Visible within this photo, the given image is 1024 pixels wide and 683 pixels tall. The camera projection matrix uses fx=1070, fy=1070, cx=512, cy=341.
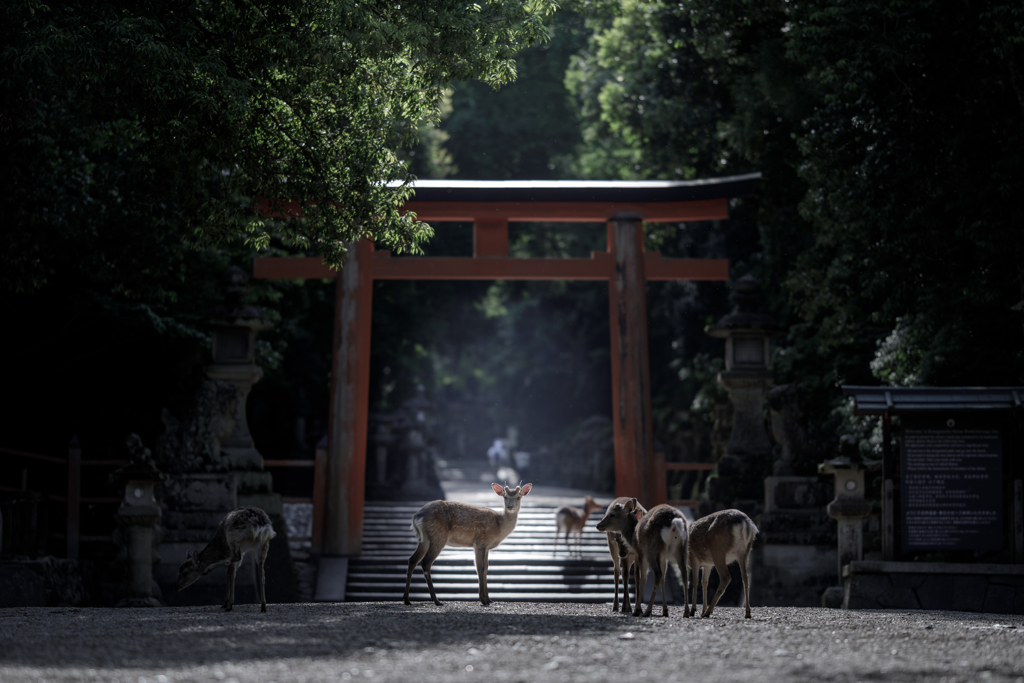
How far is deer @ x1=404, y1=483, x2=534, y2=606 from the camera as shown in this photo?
9641 millimetres

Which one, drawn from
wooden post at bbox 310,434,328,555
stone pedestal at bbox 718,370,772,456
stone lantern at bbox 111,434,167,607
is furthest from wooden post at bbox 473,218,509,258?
stone lantern at bbox 111,434,167,607

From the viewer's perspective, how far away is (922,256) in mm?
13586

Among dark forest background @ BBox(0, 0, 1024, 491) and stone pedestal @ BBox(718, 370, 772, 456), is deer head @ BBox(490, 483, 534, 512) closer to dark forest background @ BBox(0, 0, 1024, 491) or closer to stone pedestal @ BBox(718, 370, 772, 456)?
dark forest background @ BBox(0, 0, 1024, 491)

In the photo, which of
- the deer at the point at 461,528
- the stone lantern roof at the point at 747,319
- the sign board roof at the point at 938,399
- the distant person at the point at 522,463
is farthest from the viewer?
the distant person at the point at 522,463

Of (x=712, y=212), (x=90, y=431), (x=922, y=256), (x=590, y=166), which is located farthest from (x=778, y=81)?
(x=90, y=431)

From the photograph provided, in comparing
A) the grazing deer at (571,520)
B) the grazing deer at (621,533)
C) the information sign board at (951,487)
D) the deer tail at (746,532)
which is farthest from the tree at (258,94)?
the information sign board at (951,487)

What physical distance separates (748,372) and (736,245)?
368 inches

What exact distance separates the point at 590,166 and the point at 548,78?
6280 mm

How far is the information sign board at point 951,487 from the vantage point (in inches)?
424

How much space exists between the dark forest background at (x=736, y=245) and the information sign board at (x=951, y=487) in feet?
5.47

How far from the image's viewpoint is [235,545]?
9195 millimetres

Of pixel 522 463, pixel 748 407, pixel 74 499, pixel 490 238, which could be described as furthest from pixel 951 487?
pixel 522 463

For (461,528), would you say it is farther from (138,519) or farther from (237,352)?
(237,352)

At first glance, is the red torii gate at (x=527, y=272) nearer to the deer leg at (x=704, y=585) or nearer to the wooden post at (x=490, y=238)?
the wooden post at (x=490, y=238)
